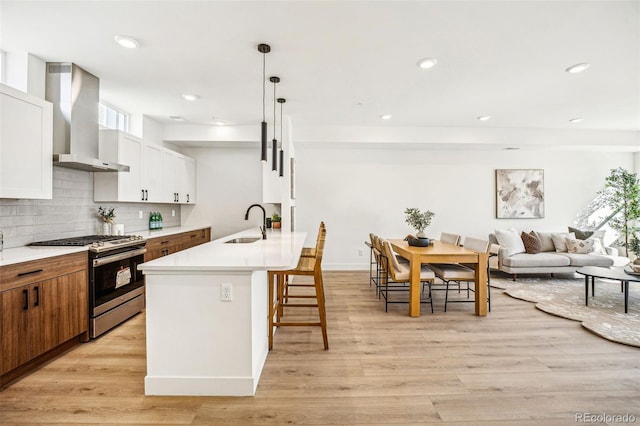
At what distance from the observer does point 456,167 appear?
18.9 ft

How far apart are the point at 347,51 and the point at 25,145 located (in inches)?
110

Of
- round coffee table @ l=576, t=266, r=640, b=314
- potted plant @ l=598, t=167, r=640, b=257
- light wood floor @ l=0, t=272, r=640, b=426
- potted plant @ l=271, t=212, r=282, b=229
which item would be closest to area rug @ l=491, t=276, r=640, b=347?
round coffee table @ l=576, t=266, r=640, b=314

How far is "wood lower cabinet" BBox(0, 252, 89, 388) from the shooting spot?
1.96 m

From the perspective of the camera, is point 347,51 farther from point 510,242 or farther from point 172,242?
point 510,242

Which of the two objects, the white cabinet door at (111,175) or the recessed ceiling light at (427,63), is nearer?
the recessed ceiling light at (427,63)

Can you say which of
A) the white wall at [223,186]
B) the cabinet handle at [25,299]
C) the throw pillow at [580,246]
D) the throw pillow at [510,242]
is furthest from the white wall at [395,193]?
the cabinet handle at [25,299]

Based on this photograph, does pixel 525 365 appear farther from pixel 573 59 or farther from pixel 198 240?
pixel 198 240

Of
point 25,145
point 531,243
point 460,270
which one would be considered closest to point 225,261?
→ point 25,145

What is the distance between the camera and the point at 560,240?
5.31 m

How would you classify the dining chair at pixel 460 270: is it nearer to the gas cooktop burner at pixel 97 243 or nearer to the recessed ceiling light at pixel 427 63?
the recessed ceiling light at pixel 427 63

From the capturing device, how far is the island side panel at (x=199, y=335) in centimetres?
191

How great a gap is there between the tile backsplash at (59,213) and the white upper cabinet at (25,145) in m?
0.30

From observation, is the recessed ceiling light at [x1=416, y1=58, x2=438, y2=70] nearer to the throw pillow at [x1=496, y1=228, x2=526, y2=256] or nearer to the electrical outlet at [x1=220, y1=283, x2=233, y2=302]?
the electrical outlet at [x1=220, y1=283, x2=233, y2=302]

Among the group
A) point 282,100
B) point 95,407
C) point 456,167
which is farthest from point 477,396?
point 456,167
